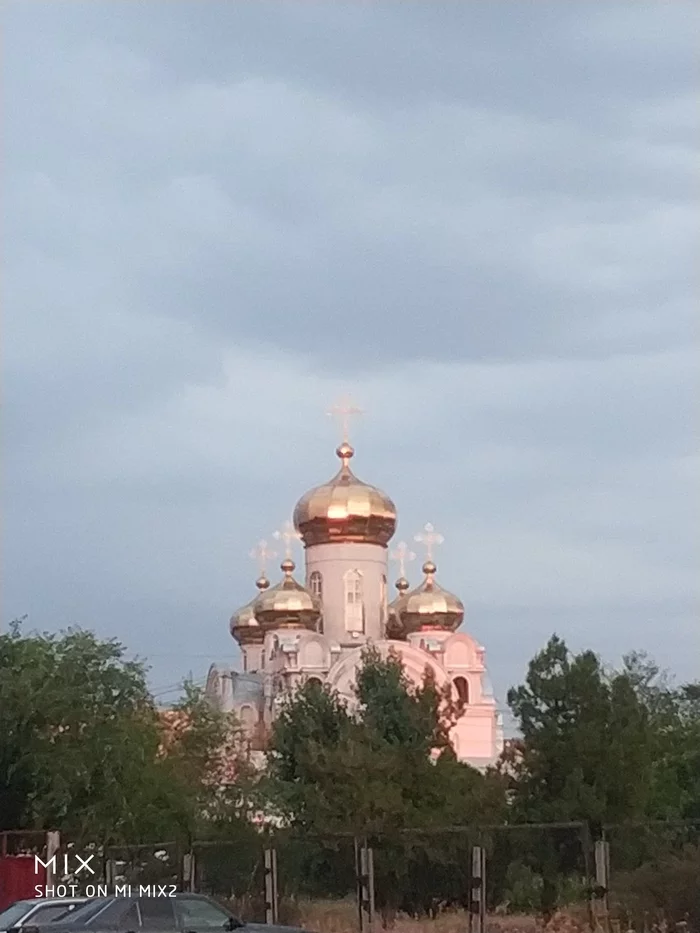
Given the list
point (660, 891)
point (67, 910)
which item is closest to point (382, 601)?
point (660, 891)

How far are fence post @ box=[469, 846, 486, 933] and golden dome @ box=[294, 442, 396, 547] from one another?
169 ft

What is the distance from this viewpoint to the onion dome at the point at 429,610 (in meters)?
79.5

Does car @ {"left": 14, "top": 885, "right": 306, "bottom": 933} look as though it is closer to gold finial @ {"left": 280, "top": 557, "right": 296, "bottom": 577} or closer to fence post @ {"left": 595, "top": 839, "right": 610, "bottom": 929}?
fence post @ {"left": 595, "top": 839, "right": 610, "bottom": 929}

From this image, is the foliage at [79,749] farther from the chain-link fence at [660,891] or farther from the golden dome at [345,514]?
the golden dome at [345,514]

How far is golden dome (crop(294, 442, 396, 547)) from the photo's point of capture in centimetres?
7706

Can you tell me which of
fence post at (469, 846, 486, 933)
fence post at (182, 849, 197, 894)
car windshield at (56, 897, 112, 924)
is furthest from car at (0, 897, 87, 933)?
fence post at (182, 849, 197, 894)

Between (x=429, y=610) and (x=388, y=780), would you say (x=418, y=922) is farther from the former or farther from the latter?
(x=429, y=610)

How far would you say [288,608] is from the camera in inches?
3039

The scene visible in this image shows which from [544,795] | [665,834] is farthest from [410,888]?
[544,795]

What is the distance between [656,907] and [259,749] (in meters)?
47.3

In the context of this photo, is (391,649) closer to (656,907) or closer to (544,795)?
(544,795)

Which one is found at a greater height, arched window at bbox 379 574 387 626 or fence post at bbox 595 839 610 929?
arched window at bbox 379 574 387 626

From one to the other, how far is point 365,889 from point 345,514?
165 ft

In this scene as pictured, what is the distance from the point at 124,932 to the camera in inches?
834
